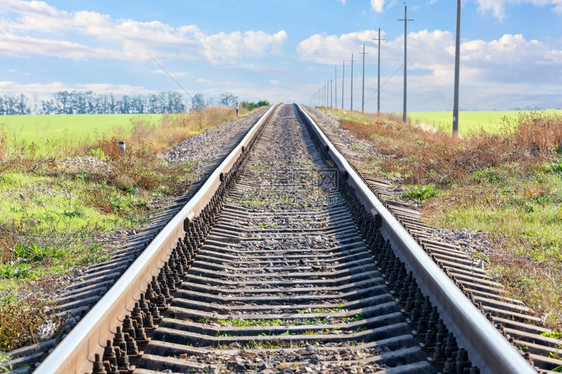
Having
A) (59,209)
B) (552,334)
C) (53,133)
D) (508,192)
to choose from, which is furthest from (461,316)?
(53,133)

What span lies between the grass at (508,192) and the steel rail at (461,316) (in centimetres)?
89

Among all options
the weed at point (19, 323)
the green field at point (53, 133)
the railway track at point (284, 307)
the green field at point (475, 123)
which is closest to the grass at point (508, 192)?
the railway track at point (284, 307)

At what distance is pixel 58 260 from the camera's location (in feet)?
17.8

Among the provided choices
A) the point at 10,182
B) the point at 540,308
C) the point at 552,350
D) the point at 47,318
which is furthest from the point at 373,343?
the point at 10,182

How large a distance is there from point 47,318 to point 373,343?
2236 mm

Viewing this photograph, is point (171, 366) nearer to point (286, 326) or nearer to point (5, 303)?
point (286, 326)

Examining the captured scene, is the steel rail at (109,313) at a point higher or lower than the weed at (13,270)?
higher

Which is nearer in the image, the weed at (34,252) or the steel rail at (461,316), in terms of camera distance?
the steel rail at (461,316)

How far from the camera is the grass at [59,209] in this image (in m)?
4.49

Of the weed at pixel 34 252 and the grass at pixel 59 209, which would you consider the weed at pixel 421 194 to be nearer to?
the grass at pixel 59 209

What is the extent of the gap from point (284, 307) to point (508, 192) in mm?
5647

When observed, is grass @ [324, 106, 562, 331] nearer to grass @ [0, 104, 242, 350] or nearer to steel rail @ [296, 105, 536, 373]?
steel rail @ [296, 105, 536, 373]

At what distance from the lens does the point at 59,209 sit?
724 centimetres

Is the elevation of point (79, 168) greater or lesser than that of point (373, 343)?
greater
